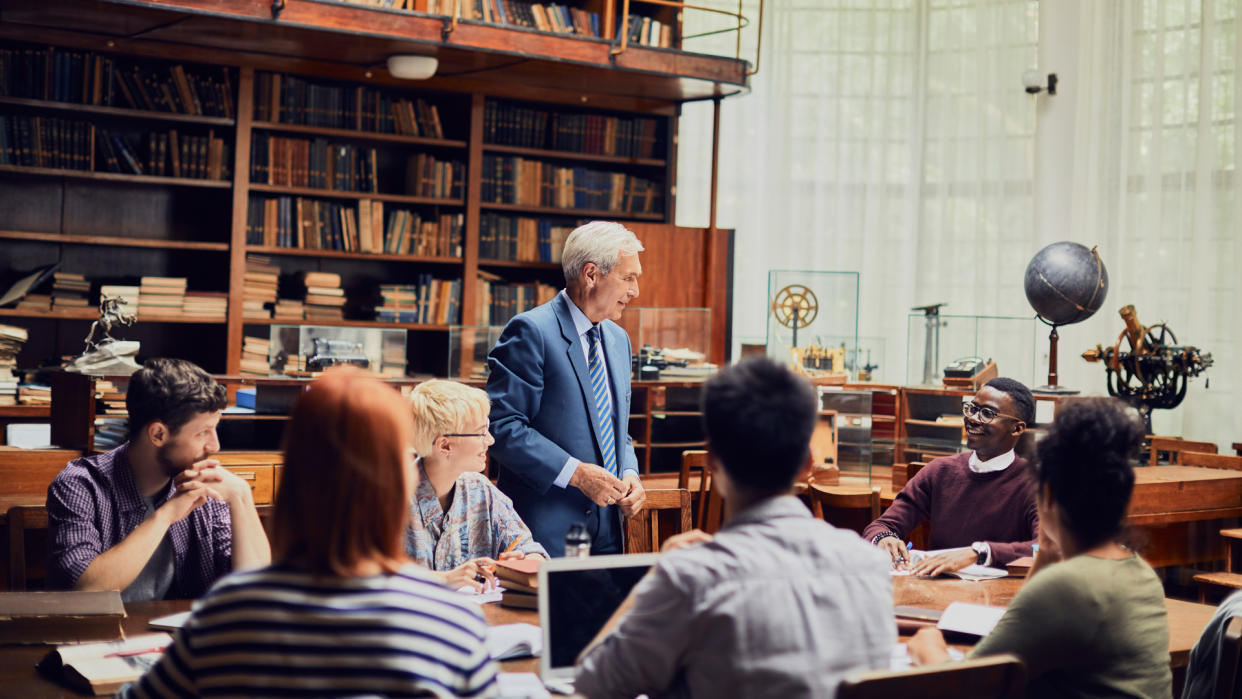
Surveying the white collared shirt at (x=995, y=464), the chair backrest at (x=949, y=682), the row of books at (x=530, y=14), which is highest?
the row of books at (x=530, y=14)

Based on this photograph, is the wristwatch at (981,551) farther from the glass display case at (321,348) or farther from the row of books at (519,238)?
the row of books at (519,238)

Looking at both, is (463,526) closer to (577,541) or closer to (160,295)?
(577,541)

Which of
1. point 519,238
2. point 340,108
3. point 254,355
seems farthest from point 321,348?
point 519,238

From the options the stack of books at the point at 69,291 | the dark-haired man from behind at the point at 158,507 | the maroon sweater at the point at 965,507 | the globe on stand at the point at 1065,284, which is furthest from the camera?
the stack of books at the point at 69,291

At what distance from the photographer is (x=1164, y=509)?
4.95 metres

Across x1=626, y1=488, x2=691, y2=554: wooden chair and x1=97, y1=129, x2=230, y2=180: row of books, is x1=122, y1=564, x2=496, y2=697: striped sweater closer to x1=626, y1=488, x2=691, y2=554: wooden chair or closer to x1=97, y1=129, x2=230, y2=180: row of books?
x1=626, y1=488, x2=691, y2=554: wooden chair

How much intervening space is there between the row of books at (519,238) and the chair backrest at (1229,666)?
5642 mm

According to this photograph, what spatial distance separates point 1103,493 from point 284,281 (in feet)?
19.7

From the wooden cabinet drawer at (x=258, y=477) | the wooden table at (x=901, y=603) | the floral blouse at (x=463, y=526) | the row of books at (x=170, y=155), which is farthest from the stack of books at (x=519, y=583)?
the row of books at (x=170, y=155)

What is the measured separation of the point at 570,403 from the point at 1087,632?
1.59m

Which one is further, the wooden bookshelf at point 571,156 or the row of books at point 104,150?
the wooden bookshelf at point 571,156

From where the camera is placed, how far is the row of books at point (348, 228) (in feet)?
22.7

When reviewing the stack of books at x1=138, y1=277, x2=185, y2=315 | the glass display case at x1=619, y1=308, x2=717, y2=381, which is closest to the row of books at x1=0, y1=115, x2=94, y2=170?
the stack of books at x1=138, y1=277, x2=185, y2=315

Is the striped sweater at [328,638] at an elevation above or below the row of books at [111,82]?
below
